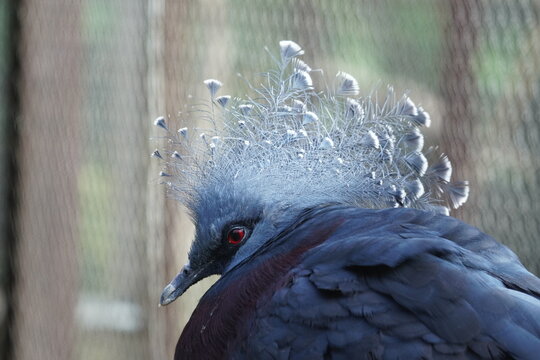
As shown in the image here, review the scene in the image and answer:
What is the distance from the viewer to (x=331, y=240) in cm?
137

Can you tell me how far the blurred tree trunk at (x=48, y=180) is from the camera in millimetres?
2436

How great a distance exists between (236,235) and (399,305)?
1.82ft

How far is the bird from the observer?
1144 millimetres

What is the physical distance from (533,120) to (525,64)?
144mm

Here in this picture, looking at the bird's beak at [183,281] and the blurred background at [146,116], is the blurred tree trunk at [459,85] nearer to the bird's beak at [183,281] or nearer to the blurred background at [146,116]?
the blurred background at [146,116]

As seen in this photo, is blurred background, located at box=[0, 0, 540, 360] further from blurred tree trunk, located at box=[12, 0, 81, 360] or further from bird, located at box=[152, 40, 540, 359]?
bird, located at box=[152, 40, 540, 359]

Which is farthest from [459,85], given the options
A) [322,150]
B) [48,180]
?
[48,180]

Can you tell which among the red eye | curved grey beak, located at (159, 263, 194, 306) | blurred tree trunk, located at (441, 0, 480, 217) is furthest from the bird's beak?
blurred tree trunk, located at (441, 0, 480, 217)

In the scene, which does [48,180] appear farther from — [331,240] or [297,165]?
[331,240]

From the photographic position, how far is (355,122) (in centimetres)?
164

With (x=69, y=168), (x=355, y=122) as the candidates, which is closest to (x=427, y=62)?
(x=355, y=122)

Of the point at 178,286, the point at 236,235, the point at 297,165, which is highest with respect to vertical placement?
the point at 297,165

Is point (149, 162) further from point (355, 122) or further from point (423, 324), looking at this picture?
point (423, 324)

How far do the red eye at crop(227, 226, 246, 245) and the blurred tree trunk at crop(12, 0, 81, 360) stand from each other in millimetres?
1009
